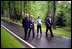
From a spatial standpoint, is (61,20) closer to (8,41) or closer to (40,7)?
(40,7)

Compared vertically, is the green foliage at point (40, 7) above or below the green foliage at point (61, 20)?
above

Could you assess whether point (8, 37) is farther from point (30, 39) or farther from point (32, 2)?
point (32, 2)

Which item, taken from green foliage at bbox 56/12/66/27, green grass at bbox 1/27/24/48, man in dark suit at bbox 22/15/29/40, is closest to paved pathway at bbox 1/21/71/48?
man in dark suit at bbox 22/15/29/40

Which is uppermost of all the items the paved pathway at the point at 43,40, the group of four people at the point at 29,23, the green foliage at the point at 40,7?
the green foliage at the point at 40,7

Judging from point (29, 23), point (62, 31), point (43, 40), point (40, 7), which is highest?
point (40, 7)

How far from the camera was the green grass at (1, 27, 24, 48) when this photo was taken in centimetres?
1264

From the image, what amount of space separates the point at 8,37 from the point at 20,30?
729 millimetres

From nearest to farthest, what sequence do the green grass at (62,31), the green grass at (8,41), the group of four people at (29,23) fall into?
the green grass at (8,41), the green grass at (62,31), the group of four people at (29,23)

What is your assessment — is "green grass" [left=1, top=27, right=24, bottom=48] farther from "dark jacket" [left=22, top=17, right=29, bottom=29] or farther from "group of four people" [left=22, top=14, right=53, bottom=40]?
"dark jacket" [left=22, top=17, right=29, bottom=29]

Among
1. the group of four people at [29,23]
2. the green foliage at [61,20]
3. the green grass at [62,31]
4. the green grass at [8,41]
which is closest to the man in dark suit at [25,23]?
the group of four people at [29,23]

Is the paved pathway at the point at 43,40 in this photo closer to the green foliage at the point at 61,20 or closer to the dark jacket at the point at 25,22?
the dark jacket at the point at 25,22

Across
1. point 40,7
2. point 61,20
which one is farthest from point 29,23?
point 61,20

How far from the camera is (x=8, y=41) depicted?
42.0 feet

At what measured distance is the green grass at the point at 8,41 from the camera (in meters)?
12.6
